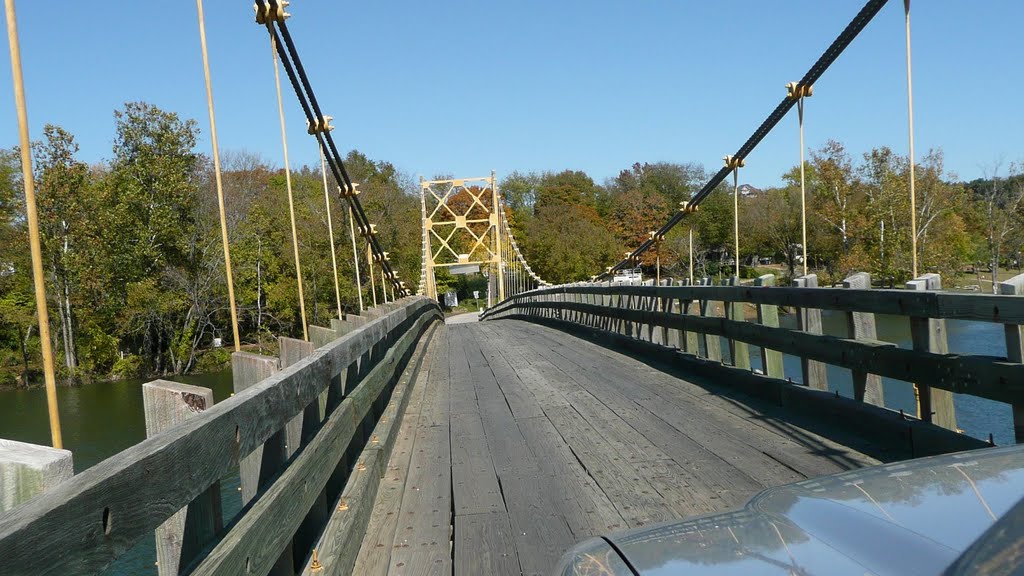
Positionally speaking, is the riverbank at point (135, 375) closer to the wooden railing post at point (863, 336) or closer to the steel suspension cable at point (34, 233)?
the wooden railing post at point (863, 336)

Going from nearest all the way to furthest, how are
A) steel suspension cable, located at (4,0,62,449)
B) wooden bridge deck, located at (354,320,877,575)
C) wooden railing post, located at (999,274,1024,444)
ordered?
steel suspension cable, located at (4,0,62,449), wooden bridge deck, located at (354,320,877,575), wooden railing post, located at (999,274,1024,444)

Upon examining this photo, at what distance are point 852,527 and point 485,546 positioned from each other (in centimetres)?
209

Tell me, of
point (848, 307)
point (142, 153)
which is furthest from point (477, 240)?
point (848, 307)

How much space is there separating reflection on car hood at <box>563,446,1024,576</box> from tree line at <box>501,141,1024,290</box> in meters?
4.39

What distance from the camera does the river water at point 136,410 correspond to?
8.35m

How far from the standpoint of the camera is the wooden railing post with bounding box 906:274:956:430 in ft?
13.6

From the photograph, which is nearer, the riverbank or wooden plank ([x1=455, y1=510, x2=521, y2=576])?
wooden plank ([x1=455, y1=510, x2=521, y2=576])

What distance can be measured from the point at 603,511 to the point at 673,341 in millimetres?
5072

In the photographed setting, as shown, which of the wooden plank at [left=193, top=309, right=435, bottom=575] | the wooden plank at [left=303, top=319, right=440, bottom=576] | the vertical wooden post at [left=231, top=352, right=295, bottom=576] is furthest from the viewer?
the wooden plank at [left=303, top=319, right=440, bottom=576]

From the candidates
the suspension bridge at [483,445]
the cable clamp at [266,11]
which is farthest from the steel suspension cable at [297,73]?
the suspension bridge at [483,445]

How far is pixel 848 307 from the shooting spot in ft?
15.9

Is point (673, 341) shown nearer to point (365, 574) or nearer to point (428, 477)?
point (428, 477)

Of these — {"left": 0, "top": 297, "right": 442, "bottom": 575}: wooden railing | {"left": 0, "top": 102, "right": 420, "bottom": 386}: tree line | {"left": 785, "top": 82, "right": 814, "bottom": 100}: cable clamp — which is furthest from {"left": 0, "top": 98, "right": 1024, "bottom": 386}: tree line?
{"left": 0, "top": 297, "right": 442, "bottom": 575}: wooden railing

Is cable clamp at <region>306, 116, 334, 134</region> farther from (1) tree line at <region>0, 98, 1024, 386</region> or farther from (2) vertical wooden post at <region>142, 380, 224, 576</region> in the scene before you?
(2) vertical wooden post at <region>142, 380, 224, 576</region>
